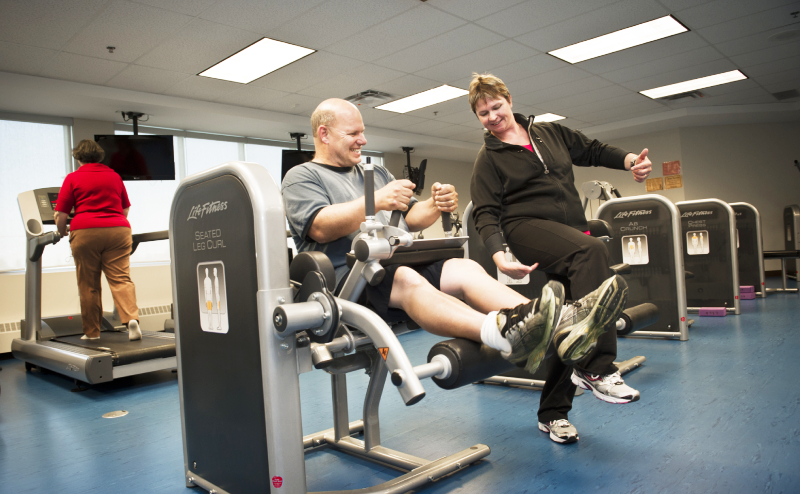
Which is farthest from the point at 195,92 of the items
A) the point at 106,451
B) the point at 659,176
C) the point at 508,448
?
the point at 659,176

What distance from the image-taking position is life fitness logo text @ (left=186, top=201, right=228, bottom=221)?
1.43 metres

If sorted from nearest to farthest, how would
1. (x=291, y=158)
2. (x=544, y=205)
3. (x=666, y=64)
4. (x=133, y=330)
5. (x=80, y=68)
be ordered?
(x=544, y=205) → (x=133, y=330) → (x=80, y=68) → (x=666, y=64) → (x=291, y=158)

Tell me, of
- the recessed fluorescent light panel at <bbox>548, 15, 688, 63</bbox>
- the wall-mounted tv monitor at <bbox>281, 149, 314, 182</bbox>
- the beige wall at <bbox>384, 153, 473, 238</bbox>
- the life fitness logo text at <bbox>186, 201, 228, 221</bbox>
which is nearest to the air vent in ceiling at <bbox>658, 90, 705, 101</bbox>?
the recessed fluorescent light panel at <bbox>548, 15, 688, 63</bbox>

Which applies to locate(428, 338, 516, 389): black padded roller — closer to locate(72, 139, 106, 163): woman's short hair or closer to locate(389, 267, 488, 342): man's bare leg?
locate(389, 267, 488, 342): man's bare leg

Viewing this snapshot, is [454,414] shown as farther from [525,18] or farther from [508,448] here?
[525,18]

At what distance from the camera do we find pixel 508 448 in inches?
73.0

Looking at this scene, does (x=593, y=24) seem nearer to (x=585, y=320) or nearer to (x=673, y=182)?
(x=585, y=320)

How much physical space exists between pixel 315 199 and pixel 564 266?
844mm

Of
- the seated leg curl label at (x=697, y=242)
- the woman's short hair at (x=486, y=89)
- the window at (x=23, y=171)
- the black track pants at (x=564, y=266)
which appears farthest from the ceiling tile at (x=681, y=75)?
the window at (x=23, y=171)

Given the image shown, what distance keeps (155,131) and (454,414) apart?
5.51m

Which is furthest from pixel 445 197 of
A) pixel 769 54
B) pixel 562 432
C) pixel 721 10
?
pixel 769 54

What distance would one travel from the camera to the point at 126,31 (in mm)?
3867

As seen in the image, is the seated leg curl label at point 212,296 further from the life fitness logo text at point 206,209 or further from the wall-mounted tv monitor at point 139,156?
the wall-mounted tv monitor at point 139,156

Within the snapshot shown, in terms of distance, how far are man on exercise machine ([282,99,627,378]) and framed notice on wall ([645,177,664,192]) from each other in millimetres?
8150
